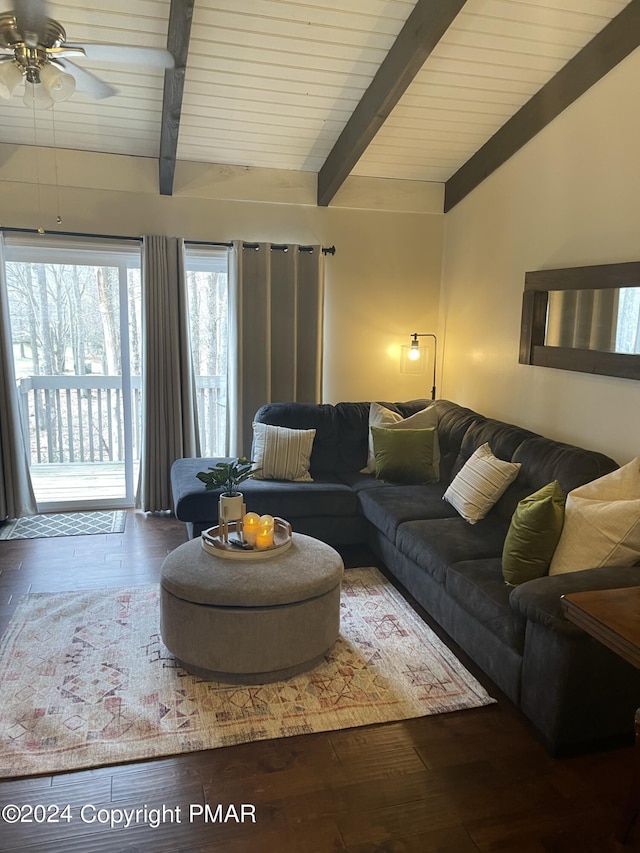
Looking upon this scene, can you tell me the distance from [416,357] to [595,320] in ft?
5.92

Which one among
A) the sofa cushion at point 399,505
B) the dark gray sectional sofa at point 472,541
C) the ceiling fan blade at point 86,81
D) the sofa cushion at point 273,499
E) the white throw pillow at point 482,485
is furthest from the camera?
the sofa cushion at point 273,499

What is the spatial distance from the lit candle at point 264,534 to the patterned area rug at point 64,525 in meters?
1.94

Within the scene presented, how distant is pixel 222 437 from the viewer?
512cm

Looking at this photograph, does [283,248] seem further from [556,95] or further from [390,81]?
[556,95]

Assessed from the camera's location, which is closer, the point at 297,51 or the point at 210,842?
the point at 210,842

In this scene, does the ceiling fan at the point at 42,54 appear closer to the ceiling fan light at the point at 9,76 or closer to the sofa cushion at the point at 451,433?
the ceiling fan light at the point at 9,76

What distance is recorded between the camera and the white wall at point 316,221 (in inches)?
171

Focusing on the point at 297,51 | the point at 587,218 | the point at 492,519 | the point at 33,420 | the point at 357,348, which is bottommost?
the point at 492,519

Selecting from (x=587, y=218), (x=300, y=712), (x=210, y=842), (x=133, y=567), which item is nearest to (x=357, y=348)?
(x=587, y=218)

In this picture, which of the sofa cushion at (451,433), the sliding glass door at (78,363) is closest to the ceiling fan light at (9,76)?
the sliding glass door at (78,363)

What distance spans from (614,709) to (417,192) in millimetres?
4093

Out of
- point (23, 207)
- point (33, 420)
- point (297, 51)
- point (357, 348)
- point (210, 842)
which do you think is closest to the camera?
point (210, 842)

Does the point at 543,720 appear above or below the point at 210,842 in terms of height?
above

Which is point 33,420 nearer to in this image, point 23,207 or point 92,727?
point 23,207
